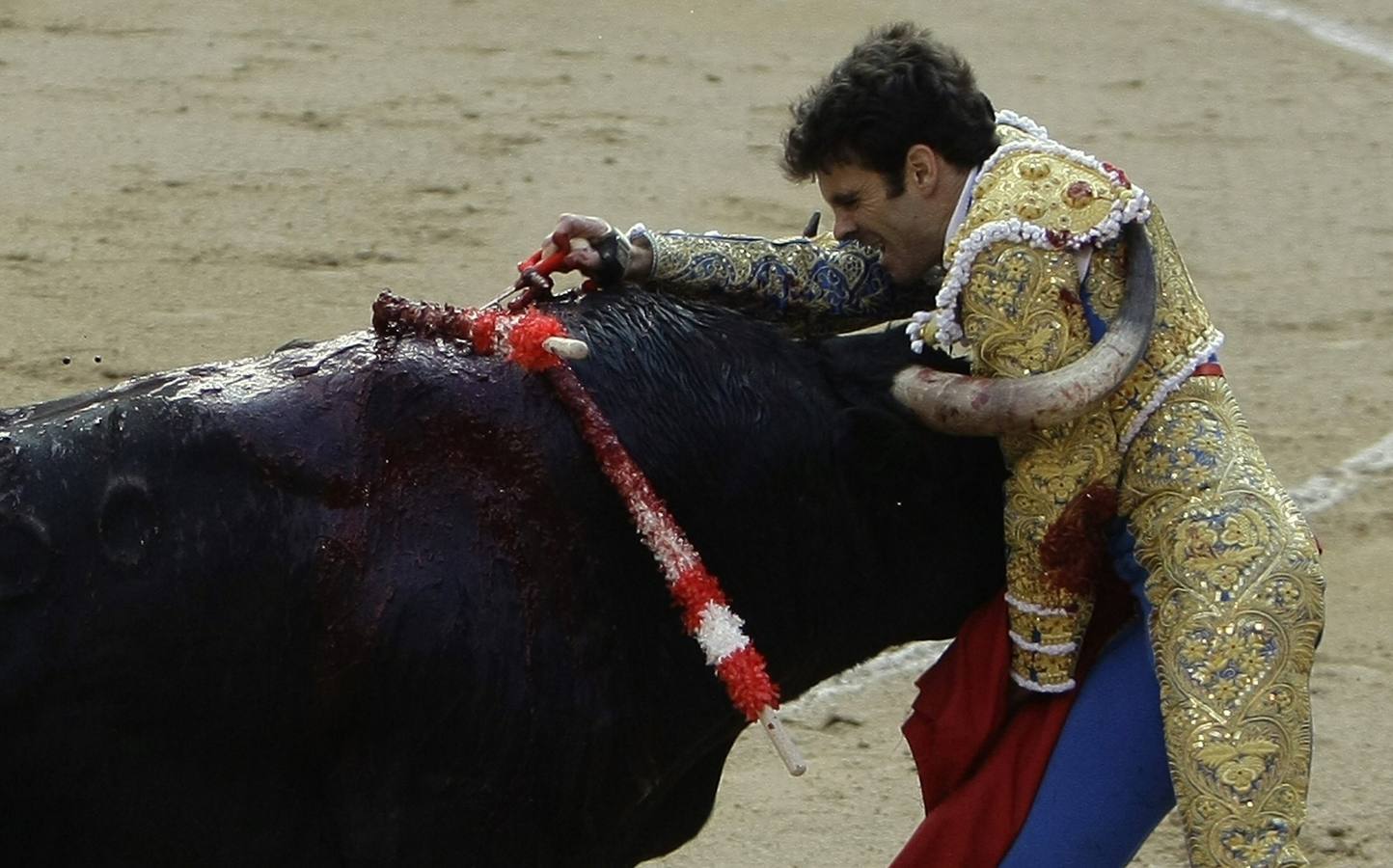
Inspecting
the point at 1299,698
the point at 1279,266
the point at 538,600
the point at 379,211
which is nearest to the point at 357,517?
the point at 538,600

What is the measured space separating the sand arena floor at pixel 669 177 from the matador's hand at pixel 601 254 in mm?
1455

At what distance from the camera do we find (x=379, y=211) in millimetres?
6961

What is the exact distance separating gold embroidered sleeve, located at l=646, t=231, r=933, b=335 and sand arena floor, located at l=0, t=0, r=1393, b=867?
4.52 feet

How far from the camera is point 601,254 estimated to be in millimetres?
A: 2982

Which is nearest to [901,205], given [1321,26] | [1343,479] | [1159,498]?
[1159,498]

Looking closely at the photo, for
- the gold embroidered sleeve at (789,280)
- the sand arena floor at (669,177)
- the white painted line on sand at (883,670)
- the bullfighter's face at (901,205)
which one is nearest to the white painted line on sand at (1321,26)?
the sand arena floor at (669,177)

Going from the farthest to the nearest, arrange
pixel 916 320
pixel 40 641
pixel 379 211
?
pixel 379 211 → pixel 916 320 → pixel 40 641

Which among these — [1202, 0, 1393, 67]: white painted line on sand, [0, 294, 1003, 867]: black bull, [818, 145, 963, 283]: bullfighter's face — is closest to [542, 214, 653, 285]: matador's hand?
[0, 294, 1003, 867]: black bull

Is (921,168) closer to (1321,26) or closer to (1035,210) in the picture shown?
(1035,210)

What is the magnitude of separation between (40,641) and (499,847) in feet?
1.97

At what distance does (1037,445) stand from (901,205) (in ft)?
1.18

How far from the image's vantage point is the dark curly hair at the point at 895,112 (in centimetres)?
279

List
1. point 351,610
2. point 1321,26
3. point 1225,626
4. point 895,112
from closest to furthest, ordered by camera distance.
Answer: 1. point 351,610
2. point 1225,626
3. point 895,112
4. point 1321,26

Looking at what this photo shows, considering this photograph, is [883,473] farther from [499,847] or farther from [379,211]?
[379,211]
